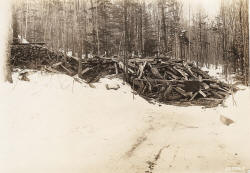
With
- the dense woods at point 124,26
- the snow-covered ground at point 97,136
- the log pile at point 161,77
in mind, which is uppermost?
the dense woods at point 124,26

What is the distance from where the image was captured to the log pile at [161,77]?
7.38 m

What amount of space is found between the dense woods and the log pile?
44 centimetres

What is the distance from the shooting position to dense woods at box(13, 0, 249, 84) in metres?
6.07

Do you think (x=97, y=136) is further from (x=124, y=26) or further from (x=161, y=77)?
(x=161, y=77)

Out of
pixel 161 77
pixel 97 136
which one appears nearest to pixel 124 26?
pixel 97 136

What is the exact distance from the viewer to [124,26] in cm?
657

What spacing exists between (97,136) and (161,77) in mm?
3968

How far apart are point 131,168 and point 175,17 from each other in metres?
4.33

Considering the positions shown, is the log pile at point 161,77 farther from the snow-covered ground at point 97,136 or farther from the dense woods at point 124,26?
the snow-covered ground at point 97,136

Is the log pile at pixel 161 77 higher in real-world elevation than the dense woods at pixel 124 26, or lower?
lower

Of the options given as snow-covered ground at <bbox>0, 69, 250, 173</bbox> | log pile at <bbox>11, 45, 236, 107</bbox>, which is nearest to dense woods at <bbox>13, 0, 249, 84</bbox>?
log pile at <bbox>11, 45, 236, 107</bbox>

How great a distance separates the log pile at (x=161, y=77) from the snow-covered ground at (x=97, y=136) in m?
0.71

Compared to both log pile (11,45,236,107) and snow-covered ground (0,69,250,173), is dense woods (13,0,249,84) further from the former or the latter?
snow-covered ground (0,69,250,173)

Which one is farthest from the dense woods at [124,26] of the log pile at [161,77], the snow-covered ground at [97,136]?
the snow-covered ground at [97,136]
